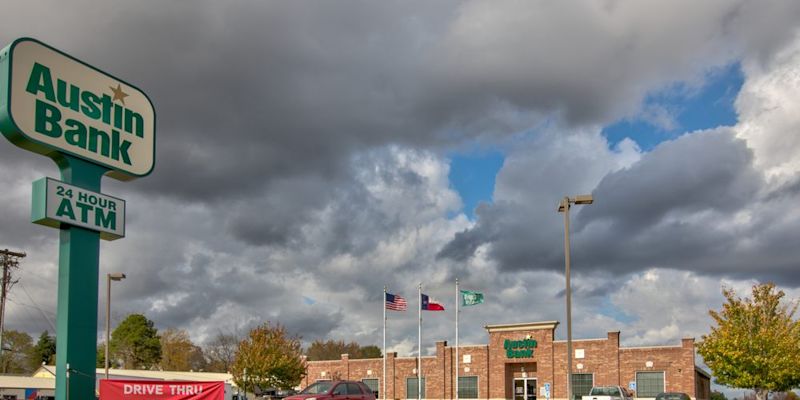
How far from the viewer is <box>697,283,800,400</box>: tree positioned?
125 feet

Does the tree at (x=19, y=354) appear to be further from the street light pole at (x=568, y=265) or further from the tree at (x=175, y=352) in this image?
the street light pole at (x=568, y=265)

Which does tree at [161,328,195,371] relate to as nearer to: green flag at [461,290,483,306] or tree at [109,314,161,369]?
tree at [109,314,161,369]

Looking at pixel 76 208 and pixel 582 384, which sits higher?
pixel 76 208

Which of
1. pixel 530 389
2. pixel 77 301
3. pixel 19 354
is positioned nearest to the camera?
pixel 77 301

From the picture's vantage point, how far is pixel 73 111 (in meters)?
15.6

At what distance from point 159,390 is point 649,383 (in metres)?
42.1

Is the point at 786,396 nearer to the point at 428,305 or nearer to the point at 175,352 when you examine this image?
the point at 428,305

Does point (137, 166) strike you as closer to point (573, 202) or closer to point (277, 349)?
point (573, 202)

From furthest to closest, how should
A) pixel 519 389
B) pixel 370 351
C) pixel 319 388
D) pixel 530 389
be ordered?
pixel 370 351 → pixel 519 389 → pixel 530 389 → pixel 319 388

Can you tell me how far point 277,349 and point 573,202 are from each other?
120ft

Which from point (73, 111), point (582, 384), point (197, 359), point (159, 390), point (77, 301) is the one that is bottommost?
point (197, 359)

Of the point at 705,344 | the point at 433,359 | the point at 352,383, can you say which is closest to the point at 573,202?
the point at 352,383

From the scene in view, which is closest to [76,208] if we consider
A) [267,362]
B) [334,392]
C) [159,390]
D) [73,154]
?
[73,154]

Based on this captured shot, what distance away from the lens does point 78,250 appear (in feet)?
50.6
